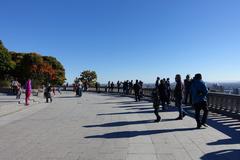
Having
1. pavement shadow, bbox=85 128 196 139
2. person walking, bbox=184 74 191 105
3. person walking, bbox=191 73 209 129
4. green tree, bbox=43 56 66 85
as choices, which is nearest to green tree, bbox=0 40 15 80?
green tree, bbox=43 56 66 85

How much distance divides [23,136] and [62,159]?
3806 mm

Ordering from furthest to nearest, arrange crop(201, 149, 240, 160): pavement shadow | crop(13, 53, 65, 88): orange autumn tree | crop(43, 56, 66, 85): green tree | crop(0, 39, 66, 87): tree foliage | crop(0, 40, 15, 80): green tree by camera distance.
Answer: crop(43, 56, 66, 85): green tree < crop(0, 40, 15, 80): green tree < crop(0, 39, 66, 87): tree foliage < crop(13, 53, 65, 88): orange autumn tree < crop(201, 149, 240, 160): pavement shadow

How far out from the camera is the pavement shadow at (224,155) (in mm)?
8594

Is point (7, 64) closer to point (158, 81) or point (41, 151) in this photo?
point (158, 81)

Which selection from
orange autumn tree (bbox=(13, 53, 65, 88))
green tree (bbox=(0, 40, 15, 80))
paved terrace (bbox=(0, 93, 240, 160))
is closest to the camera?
paved terrace (bbox=(0, 93, 240, 160))

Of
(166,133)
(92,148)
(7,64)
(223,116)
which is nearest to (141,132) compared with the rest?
(166,133)

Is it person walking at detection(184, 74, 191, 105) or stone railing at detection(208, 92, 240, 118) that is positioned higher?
person walking at detection(184, 74, 191, 105)

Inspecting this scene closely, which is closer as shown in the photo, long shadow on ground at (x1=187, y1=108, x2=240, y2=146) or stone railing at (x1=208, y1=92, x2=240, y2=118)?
long shadow on ground at (x1=187, y1=108, x2=240, y2=146)

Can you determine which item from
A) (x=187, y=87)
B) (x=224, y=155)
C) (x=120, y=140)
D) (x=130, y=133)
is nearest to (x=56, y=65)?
(x=187, y=87)

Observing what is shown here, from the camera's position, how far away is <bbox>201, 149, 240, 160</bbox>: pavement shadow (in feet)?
28.2

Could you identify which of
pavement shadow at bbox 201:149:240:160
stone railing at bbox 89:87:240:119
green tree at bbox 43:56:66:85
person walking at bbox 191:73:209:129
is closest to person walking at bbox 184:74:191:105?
stone railing at bbox 89:87:240:119

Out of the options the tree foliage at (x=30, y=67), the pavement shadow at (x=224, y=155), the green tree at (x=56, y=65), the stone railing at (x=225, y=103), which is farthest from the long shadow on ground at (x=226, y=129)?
the green tree at (x=56, y=65)

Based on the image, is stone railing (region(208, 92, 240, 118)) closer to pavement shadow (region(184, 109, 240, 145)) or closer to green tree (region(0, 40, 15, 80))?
pavement shadow (region(184, 109, 240, 145))

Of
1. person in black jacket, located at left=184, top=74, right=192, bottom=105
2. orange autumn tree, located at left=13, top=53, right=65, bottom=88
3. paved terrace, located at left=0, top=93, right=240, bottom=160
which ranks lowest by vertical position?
paved terrace, located at left=0, top=93, right=240, bottom=160
